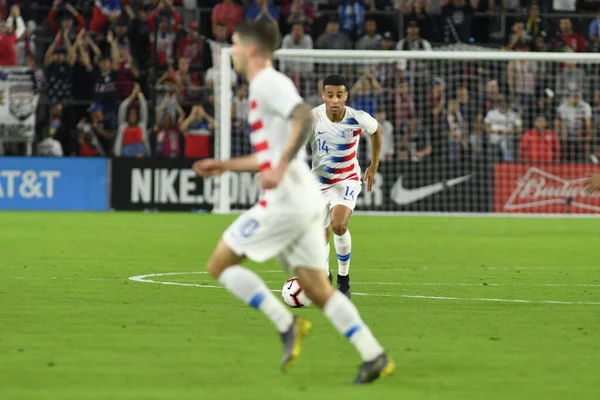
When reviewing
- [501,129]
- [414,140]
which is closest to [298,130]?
[414,140]

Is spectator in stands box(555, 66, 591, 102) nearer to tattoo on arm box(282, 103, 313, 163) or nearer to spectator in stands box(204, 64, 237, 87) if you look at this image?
spectator in stands box(204, 64, 237, 87)

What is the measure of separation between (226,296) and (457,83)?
672 inches

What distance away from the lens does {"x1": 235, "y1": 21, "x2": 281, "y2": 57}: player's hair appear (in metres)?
6.90

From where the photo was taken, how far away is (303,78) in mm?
27641

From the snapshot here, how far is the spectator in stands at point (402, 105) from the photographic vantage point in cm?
2685

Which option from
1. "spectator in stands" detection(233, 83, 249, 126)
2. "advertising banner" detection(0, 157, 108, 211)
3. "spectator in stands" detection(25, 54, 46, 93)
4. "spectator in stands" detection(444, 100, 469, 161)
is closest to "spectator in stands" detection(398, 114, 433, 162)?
"spectator in stands" detection(444, 100, 469, 161)

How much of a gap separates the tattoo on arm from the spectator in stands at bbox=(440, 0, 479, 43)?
22.5 m

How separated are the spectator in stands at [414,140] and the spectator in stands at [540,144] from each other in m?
1.99

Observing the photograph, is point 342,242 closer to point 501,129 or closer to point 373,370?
point 373,370

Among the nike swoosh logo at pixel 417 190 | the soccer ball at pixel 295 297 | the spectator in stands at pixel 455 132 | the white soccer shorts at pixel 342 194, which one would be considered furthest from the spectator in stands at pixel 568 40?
the soccer ball at pixel 295 297

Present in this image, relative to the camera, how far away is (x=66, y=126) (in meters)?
27.5

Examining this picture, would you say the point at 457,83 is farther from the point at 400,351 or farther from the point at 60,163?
the point at 400,351

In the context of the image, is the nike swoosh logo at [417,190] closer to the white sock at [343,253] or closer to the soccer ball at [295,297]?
the white sock at [343,253]

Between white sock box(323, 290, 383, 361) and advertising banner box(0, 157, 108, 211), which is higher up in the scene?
white sock box(323, 290, 383, 361)
